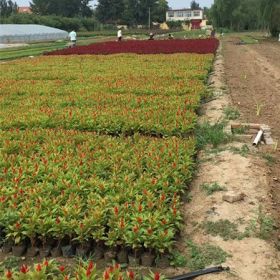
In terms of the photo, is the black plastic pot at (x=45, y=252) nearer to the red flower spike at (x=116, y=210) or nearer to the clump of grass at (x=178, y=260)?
the red flower spike at (x=116, y=210)

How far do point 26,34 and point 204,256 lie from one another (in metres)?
51.3

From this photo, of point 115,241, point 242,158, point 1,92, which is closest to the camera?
point 115,241

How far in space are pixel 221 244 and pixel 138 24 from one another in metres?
97.9

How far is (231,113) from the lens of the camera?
31.9 feet

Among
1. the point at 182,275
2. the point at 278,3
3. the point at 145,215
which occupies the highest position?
the point at 278,3

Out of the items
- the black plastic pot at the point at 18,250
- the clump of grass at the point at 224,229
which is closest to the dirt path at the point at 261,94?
the clump of grass at the point at 224,229

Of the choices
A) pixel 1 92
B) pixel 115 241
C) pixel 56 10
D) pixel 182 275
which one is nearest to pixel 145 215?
pixel 115 241

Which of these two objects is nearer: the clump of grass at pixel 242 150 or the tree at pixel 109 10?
the clump of grass at pixel 242 150

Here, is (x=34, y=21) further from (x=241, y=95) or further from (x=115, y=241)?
(x=115, y=241)

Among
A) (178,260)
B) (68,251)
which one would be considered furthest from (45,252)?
(178,260)

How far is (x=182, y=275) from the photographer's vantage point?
Answer: 3.83m

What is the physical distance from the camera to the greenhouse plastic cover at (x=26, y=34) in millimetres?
47325

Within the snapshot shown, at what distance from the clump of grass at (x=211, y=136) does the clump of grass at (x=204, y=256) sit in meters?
3.28

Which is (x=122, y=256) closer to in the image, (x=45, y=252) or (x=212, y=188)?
(x=45, y=252)
